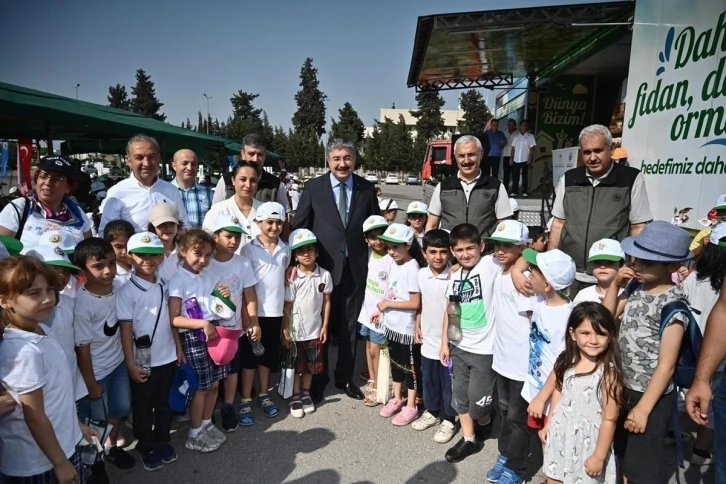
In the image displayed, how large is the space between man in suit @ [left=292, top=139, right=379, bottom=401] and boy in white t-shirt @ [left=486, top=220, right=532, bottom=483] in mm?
1314

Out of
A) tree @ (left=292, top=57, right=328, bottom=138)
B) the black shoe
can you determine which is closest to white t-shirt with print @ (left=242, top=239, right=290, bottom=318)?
the black shoe

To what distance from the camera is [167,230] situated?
332cm

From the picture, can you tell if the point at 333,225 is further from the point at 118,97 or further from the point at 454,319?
the point at 118,97

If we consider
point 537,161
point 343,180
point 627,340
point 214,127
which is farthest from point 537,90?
point 214,127

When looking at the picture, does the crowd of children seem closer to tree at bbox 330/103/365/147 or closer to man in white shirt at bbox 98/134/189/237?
man in white shirt at bbox 98/134/189/237

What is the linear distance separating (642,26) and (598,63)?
525cm

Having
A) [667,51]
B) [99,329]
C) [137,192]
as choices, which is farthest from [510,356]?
[667,51]

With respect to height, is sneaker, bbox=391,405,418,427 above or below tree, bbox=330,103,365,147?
below

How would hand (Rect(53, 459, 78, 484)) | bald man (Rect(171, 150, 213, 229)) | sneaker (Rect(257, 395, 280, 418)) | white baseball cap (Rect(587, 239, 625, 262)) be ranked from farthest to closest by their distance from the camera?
bald man (Rect(171, 150, 213, 229)) → sneaker (Rect(257, 395, 280, 418)) → white baseball cap (Rect(587, 239, 625, 262)) → hand (Rect(53, 459, 78, 484))

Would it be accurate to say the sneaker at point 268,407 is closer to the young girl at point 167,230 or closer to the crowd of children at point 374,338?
the crowd of children at point 374,338

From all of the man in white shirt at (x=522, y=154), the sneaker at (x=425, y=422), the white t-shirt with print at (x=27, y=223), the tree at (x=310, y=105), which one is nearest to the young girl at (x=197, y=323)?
the white t-shirt with print at (x=27, y=223)

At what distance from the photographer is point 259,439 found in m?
3.18

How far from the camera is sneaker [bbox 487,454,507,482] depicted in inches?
106

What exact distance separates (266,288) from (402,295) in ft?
3.51
